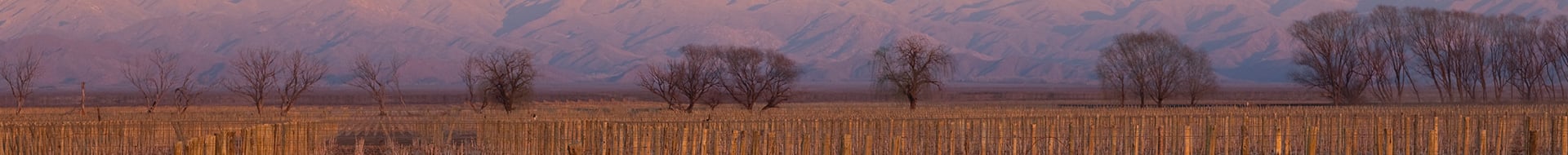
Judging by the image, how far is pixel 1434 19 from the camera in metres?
63.0

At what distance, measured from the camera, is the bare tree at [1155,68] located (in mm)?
61219

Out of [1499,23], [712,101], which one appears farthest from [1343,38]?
[712,101]

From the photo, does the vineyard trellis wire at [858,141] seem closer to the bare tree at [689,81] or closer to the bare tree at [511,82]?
the bare tree at [511,82]

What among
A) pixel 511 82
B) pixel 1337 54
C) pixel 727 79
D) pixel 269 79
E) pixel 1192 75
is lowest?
pixel 511 82

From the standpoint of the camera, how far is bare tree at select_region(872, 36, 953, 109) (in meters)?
48.9

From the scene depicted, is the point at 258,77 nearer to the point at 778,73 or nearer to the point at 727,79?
the point at 727,79

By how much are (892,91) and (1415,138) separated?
34.9 m

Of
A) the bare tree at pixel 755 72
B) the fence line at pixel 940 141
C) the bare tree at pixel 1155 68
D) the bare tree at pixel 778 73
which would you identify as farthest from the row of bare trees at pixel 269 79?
the bare tree at pixel 1155 68

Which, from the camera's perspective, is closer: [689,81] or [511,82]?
[511,82]

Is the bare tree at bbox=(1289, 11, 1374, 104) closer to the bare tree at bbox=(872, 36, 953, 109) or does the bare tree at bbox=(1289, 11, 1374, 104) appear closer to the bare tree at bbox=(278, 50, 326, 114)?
the bare tree at bbox=(872, 36, 953, 109)

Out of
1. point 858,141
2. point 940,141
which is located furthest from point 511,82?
point 940,141

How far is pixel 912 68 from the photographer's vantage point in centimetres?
4959

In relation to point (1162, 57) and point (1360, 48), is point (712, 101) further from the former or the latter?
point (1360, 48)

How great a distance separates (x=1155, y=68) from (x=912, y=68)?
50.3ft
